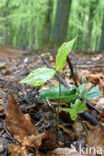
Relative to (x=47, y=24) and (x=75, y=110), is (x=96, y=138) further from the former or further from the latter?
(x=47, y=24)

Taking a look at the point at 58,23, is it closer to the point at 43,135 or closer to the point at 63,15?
the point at 63,15

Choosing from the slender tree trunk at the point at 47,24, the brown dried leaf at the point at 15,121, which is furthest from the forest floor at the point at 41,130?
the slender tree trunk at the point at 47,24

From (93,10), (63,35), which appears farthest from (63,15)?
(93,10)

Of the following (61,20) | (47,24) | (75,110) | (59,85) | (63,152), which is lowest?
(63,152)

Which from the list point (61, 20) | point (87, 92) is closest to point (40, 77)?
point (87, 92)

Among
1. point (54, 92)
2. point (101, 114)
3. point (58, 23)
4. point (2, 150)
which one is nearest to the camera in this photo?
point (2, 150)

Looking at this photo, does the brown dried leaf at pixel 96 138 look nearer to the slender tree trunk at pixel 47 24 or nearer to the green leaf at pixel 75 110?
the green leaf at pixel 75 110

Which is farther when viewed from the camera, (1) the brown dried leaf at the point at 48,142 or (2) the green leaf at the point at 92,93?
(2) the green leaf at the point at 92,93

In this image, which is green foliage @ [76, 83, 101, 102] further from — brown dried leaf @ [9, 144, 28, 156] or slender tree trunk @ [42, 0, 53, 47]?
slender tree trunk @ [42, 0, 53, 47]

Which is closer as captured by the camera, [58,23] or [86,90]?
[86,90]
